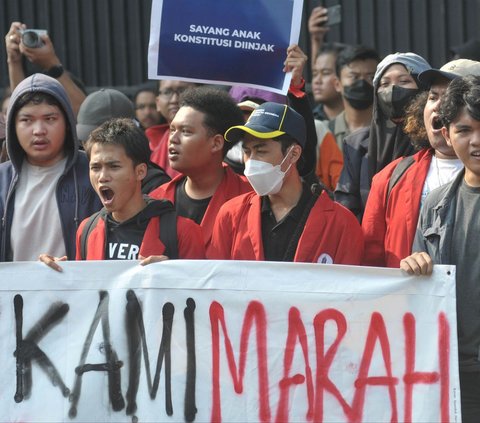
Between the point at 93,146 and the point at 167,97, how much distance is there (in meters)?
2.52

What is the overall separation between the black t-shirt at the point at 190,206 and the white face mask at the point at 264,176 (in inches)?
24.5

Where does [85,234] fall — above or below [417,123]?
below

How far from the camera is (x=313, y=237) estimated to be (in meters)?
4.88

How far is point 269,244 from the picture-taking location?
195 inches

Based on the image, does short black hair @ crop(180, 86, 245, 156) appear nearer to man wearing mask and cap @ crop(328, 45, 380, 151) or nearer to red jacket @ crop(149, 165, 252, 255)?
red jacket @ crop(149, 165, 252, 255)

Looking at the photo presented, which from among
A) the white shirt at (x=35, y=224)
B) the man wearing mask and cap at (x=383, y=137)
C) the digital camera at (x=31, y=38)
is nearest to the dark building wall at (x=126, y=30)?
the digital camera at (x=31, y=38)

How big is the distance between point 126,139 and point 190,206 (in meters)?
0.57

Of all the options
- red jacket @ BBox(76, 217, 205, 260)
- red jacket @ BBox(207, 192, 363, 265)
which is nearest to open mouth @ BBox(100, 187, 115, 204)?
red jacket @ BBox(76, 217, 205, 260)

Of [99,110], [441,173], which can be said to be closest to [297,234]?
[441,173]

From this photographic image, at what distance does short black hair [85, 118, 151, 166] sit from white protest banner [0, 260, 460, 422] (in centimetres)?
63

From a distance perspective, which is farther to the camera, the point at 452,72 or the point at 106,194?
the point at 452,72

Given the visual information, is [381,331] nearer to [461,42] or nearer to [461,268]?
[461,268]

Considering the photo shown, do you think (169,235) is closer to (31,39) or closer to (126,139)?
(126,139)

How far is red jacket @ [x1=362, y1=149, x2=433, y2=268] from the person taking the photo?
4.91 m
